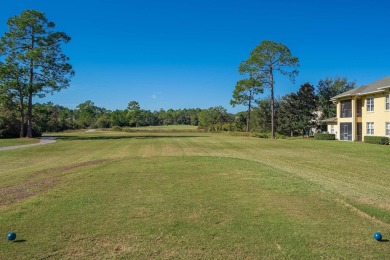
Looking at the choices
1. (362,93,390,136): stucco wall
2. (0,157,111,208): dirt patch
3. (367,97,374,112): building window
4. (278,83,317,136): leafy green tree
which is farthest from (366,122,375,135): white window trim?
(0,157,111,208): dirt patch

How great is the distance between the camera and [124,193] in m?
7.69

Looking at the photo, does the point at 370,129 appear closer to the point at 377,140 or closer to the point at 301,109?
the point at 377,140

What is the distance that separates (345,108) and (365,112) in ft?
10.7

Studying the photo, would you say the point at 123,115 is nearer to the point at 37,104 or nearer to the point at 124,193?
the point at 37,104

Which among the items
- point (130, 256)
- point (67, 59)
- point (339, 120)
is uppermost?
point (67, 59)

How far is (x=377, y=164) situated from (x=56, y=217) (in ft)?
43.7

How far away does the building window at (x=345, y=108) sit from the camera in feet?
105

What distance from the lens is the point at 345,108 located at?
108ft

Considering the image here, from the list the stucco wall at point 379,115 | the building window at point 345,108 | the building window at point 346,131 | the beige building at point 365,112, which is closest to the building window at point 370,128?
the beige building at point 365,112

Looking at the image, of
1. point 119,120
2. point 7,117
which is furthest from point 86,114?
point 7,117

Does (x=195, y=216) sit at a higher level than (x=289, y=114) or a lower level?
lower

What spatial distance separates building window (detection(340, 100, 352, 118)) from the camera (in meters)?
32.1

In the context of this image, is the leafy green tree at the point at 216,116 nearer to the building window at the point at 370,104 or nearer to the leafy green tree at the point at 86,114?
the leafy green tree at the point at 86,114

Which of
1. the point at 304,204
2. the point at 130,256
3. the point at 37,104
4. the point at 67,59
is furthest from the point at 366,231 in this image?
the point at 37,104
